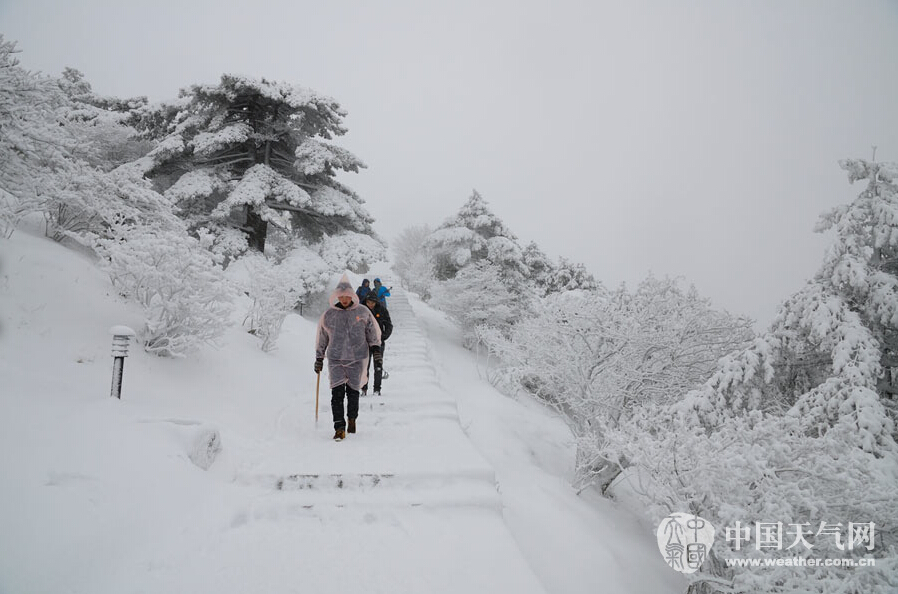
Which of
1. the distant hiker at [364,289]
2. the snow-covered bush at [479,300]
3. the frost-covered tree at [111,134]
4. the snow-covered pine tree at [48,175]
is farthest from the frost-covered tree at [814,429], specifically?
the frost-covered tree at [111,134]

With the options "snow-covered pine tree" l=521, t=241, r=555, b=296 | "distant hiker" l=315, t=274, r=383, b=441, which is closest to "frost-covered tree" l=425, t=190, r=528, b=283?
"snow-covered pine tree" l=521, t=241, r=555, b=296

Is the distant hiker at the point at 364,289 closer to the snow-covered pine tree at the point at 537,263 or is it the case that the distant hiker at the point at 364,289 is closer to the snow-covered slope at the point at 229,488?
the snow-covered slope at the point at 229,488

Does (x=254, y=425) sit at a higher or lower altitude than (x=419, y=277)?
lower

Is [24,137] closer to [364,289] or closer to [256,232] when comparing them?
[364,289]

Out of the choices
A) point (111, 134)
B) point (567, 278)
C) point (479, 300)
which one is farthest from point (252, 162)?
point (567, 278)

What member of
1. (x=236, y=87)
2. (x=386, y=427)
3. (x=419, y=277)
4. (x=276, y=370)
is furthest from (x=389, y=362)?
(x=419, y=277)

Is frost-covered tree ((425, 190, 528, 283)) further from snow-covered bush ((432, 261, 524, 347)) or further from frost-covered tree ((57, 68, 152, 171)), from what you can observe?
frost-covered tree ((57, 68, 152, 171))

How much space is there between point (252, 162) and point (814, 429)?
15.8m

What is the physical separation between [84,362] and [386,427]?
348 cm

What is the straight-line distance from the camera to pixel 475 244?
18641 millimetres

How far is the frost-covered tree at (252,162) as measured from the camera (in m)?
11.3

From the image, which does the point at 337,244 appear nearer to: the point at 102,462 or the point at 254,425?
the point at 254,425

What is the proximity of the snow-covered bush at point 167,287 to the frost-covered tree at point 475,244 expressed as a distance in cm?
1372

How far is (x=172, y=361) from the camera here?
5094 millimetres
